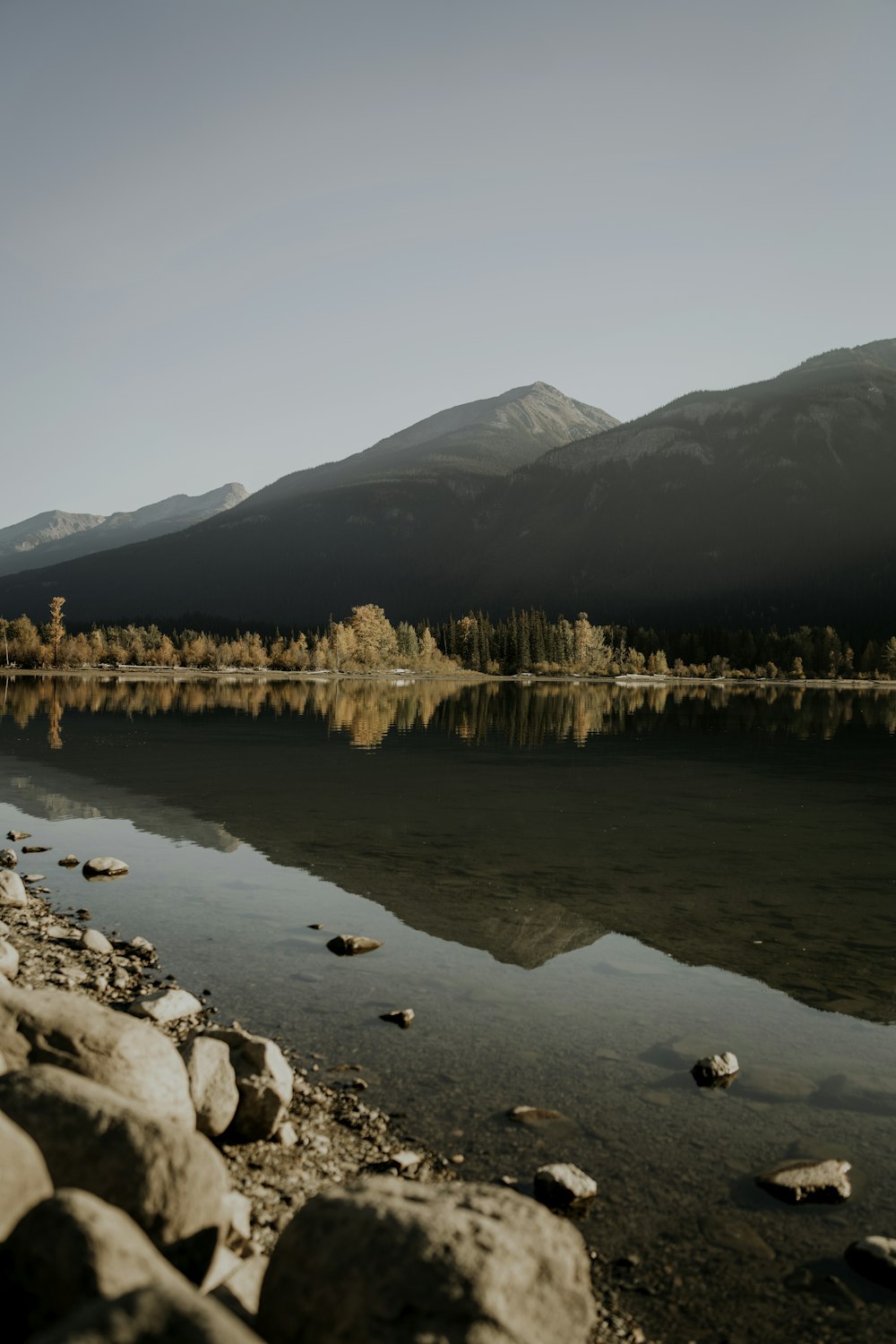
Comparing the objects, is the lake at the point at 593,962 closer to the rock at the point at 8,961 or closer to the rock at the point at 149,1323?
the rock at the point at 8,961

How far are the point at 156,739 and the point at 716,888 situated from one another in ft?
152

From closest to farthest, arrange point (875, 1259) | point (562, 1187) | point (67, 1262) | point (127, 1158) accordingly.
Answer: point (67, 1262) < point (127, 1158) < point (875, 1259) < point (562, 1187)

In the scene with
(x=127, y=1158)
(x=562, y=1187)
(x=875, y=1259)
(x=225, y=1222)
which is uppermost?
(x=127, y=1158)

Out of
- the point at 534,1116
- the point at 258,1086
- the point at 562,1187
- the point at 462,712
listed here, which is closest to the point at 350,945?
the point at 534,1116

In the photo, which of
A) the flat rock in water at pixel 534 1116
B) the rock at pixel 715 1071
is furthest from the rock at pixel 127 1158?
the rock at pixel 715 1071

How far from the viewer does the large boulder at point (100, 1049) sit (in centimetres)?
888

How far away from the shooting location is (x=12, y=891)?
19.9 m

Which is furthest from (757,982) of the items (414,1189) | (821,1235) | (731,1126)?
(414,1189)

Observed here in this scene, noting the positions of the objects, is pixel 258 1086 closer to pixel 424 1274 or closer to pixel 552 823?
pixel 424 1274

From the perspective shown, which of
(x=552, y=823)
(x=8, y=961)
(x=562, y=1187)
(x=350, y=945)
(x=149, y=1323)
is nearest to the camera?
(x=149, y=1323)

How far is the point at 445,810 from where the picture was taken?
34781 millimetres

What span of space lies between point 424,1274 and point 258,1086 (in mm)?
4862

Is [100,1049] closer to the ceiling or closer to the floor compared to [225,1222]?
closer to the ceiling

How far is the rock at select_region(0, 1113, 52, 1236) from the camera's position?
6465mm
